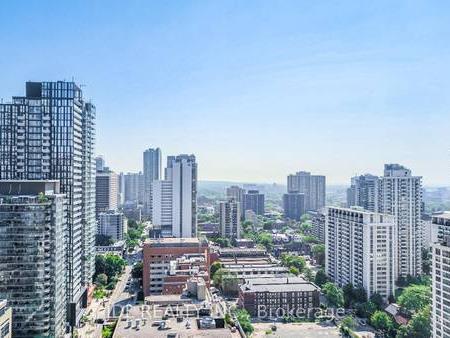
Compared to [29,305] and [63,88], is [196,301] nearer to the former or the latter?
[29,305]

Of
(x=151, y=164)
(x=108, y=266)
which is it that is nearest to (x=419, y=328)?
(x=108, y=266)

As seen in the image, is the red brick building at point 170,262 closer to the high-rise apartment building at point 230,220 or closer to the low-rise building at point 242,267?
the low-rise building at point 242,267

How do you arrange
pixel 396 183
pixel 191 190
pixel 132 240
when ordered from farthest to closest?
1. pixel 132 240
2. pixel 191 190
3. pixel 396 183

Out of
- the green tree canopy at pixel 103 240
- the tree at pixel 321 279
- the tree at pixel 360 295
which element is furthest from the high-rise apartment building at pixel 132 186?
the tree at pixel 360 295

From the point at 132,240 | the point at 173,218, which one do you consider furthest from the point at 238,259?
the point at 132,240

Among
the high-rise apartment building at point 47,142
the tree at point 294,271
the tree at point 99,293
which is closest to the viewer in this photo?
the high-rise apartment building at point 47,142

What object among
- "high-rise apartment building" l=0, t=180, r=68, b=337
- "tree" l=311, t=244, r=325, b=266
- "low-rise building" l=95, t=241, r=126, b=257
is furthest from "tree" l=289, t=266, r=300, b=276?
"high-rise apartment building" l=0, t=180, r=68, b=337

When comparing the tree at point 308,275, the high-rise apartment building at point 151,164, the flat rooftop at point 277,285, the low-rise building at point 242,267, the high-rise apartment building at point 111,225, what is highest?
the high-rise apartment building at point 151,164

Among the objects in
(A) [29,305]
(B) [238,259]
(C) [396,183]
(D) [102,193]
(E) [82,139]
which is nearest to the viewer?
(A) [29,305]

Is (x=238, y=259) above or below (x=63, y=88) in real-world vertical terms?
below
